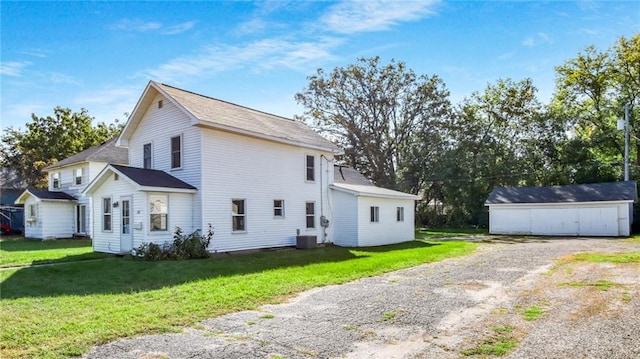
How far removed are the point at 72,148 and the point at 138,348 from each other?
37434 millimetres

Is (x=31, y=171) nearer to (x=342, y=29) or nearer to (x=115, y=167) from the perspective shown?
(x=115, y=167)

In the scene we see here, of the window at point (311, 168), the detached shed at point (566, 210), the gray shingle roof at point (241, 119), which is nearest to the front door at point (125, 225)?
the gray shingle roof at point (241, 119)

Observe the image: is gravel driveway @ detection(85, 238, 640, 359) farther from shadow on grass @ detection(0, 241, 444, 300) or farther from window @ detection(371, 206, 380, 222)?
window @ detection(371, 206, 380, 222)

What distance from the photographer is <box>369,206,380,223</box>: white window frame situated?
20.9 metres

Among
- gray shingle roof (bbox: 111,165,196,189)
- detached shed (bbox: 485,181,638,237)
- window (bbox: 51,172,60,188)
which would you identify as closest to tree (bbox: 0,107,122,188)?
window (bbox: 51,172,60,188)

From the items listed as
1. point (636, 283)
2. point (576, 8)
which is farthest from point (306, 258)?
point (576, 8)

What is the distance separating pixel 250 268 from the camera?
12.3 metres

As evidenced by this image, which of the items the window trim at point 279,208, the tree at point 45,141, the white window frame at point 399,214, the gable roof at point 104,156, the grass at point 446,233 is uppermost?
the tree at point 45,141

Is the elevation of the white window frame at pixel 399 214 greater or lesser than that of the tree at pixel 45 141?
lesser

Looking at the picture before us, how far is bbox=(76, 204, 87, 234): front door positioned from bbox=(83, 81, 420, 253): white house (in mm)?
10191

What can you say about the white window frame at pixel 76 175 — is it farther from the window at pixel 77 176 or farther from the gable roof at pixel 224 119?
the gable roof at pixel 224 119

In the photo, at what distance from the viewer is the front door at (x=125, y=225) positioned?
49.6 ft

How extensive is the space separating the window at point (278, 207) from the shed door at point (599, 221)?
2124cm

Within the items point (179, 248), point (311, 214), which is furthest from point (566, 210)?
point (179, 248)
